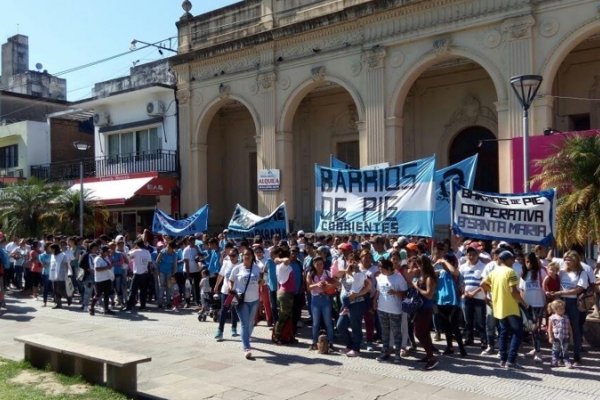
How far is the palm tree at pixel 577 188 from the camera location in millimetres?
10211

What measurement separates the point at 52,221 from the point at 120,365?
52.5 feet

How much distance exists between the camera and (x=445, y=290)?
A: 968cm

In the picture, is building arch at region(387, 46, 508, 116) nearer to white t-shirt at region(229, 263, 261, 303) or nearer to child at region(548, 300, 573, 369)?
child at region(548, 300, 573, 369)

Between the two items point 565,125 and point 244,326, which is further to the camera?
point 565,125

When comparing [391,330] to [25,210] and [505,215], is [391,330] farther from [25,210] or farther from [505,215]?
[25,210]

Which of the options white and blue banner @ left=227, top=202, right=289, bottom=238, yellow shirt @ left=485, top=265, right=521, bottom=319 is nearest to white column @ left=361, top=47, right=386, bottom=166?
white and blue banner @ left=227, top=202, right=289, bottom=238

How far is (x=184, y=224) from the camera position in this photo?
16938 millimetres

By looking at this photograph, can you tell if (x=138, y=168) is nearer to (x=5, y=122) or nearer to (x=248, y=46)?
(x=248, y=46)

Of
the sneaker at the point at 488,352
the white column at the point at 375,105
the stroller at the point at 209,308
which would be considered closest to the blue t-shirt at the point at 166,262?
the stroller at the point at 209,308

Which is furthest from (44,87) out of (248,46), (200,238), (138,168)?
(200,238)

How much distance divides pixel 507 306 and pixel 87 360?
5.56m

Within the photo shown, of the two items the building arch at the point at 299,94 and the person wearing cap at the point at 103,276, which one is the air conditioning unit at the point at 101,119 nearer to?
the building arch at the point at 299,94

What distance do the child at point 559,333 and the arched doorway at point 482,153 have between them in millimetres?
11358

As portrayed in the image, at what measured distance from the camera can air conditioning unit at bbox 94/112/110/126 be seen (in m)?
28.1
